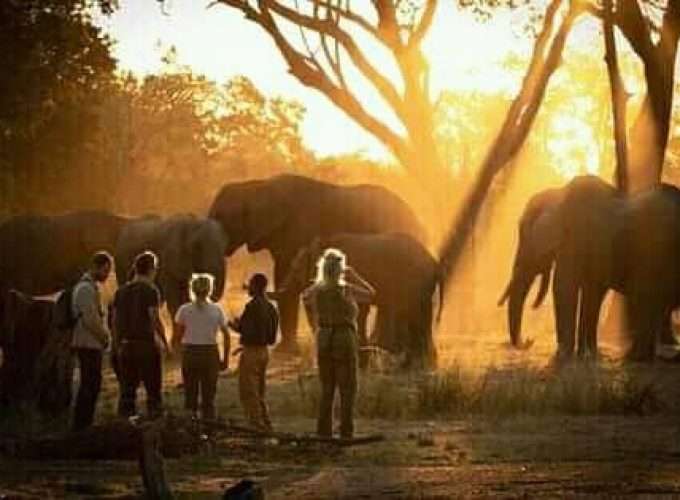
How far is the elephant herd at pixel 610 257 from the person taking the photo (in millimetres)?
26641

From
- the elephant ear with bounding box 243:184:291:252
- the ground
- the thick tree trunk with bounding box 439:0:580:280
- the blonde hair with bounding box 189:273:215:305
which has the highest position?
the thick tree trunk with bounding box 439:0:580:280

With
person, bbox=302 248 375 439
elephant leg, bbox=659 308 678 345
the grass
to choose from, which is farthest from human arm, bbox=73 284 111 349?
elephant leg, bbox=659 308 678 345

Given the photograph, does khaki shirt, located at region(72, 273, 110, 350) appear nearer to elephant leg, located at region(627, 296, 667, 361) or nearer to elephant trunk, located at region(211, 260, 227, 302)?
elephant leg, located at region(627, 296, 667, 361)

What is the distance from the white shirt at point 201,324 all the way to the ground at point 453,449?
1309mm

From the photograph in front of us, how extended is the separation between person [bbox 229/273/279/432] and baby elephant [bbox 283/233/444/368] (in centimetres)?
925

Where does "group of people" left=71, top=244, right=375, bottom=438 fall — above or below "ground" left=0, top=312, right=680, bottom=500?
above

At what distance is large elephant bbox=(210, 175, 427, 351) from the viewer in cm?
3086

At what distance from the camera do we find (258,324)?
16828mm

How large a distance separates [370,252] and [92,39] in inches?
336

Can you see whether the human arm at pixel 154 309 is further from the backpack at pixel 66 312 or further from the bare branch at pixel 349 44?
the bare branch at pixel 349 44

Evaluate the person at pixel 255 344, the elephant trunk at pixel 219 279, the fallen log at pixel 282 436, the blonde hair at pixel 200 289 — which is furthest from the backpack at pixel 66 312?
the elephant trunk at pixel 219 279

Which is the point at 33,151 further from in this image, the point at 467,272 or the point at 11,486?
the point at 11,486

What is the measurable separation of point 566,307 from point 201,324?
11442 millimetres

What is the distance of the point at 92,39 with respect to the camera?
3272 cm
